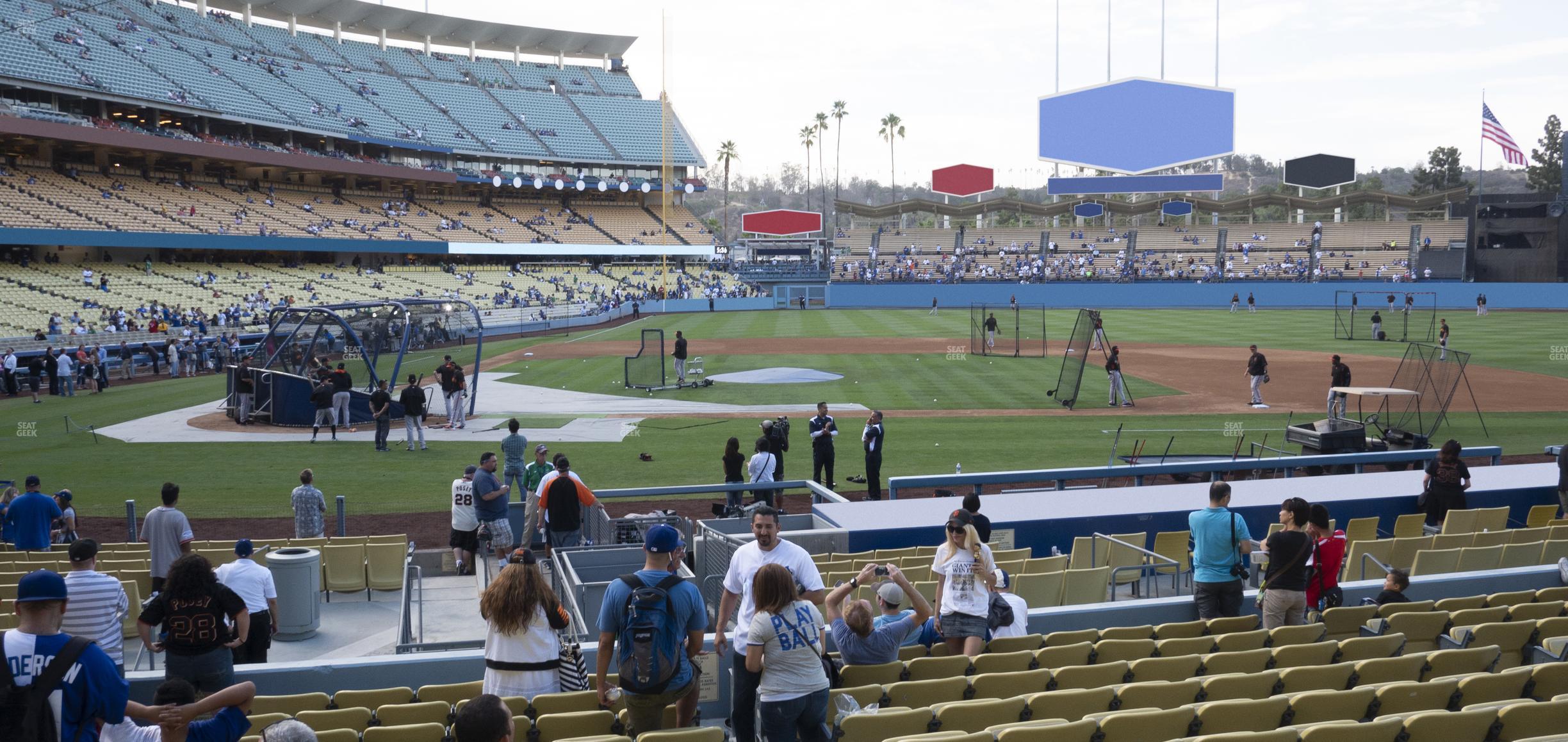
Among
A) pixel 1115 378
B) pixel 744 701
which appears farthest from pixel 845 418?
pixel 744 701

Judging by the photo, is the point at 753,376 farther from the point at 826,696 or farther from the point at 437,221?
the point at 437,221

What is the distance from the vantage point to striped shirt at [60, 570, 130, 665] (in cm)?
721

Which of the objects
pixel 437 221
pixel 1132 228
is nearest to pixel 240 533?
pixel 437 221

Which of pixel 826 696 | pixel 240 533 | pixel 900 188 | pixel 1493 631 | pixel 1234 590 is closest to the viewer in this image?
pixel 826 696

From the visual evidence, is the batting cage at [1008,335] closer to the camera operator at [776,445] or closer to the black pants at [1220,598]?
the camera operator at [776,445]

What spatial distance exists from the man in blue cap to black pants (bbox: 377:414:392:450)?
18656 mm

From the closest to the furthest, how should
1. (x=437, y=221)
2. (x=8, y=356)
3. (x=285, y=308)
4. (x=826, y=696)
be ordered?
(x=826, y=696)
(x=285, y=308)
(x=8, y=356)
(x=437, y=221)

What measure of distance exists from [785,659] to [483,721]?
6.27 feet

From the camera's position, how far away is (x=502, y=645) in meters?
6.20

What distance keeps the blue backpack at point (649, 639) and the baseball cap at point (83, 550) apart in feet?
14.4

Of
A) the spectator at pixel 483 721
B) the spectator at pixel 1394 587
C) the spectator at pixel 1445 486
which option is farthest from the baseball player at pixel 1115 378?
the spectator at pixel 483 721

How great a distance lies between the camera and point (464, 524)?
1378 cm

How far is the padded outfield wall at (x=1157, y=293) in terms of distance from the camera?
68062 millimetres

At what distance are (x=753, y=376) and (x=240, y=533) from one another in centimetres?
2127
